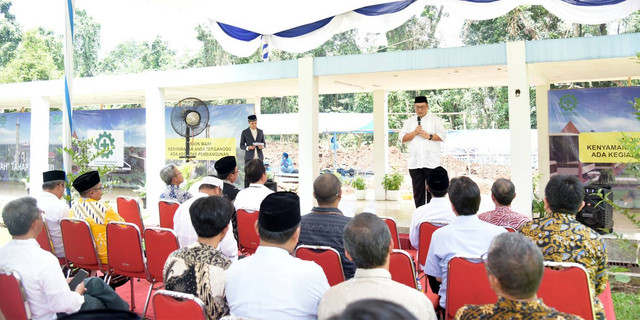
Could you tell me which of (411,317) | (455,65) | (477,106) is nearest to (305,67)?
(455,65)

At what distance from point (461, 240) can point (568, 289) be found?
71cm

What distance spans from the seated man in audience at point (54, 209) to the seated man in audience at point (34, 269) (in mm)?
1744

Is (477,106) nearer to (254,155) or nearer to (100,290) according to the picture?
(254,155)

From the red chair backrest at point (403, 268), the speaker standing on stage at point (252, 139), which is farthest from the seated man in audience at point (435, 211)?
the speaker standing on stage at point (252, 139)

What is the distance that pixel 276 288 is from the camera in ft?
6.47

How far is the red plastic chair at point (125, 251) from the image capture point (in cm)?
377

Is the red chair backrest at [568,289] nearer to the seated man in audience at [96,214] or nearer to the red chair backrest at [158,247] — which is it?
the red chair backrest at [158,247]

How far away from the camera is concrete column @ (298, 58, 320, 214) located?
7879mm

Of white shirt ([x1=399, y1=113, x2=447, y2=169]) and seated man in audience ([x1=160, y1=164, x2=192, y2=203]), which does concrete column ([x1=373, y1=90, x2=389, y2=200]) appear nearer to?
white shirt ([x1=399, y1=113, x2=447, y2=169])

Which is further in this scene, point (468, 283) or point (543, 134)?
point (543, 134)

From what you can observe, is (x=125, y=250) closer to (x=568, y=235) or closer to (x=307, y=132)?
(x=568, y=235)

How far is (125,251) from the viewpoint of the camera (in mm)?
3838

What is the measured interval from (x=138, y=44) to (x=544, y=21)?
94.6 ft

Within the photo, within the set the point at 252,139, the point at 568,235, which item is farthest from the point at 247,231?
the point at 252,139
